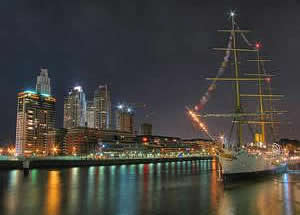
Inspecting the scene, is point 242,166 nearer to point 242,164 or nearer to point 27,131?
point 242,164

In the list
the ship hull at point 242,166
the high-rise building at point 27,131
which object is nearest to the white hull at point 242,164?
the ship hull at point 242,166

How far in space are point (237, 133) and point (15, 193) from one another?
32.4 m

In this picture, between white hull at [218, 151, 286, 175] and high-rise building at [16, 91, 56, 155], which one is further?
high-rise building at [16, 91, 56, 155]

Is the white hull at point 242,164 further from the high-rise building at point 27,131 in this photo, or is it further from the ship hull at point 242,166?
the high-rise building at point 27,131

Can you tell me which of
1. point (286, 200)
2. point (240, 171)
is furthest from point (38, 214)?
point (240, 171)

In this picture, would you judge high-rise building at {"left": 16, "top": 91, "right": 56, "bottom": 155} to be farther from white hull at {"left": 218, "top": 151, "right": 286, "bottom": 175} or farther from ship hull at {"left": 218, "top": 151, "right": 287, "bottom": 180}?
ship hull at {"left": 218, "top": 151, "right": 287, "bottom": 180}

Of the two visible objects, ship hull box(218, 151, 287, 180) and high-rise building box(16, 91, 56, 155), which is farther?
high-rise building box(16, 91, 56, 155)

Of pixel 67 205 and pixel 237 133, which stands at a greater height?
pixel 237 133

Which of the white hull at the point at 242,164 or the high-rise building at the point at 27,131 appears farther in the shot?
the high-rise building at the point at 27,131

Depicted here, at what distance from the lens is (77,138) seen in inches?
6964

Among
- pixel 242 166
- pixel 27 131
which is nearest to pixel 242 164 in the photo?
pixel 242 166

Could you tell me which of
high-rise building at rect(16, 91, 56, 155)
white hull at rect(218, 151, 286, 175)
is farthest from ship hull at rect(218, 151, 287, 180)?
high-rise building at rect(16, 91, 56, 155)

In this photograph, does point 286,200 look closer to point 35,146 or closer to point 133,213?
point 133,213

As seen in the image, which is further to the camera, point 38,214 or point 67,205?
point 67,205
